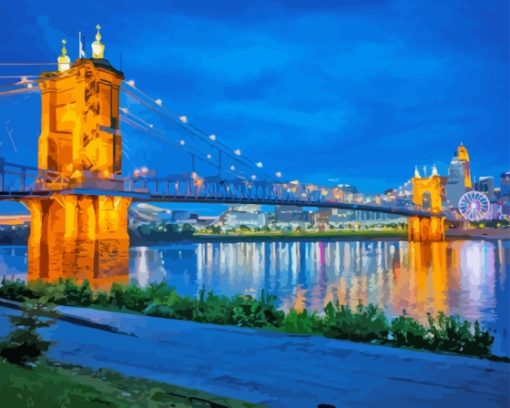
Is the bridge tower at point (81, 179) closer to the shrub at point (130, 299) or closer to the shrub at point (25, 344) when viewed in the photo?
the shrub at point (130, 299)

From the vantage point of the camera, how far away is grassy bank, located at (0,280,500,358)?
25.9ft

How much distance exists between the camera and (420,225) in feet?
310

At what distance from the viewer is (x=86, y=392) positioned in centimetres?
518

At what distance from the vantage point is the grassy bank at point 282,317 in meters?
7.91

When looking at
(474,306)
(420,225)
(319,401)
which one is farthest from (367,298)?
(420,225)

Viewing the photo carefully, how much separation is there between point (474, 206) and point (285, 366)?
99.4m

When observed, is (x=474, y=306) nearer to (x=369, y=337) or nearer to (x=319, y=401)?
(x=369, y=337)

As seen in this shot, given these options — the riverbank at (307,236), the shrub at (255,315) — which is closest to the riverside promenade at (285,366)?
the shrub at (255,315)

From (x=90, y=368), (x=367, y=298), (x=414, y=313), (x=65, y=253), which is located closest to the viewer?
(x=90, y=368)

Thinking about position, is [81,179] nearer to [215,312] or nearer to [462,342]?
[215,312]

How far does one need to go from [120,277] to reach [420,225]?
7065 centimetres

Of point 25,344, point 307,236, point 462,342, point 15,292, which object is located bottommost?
point 462,342

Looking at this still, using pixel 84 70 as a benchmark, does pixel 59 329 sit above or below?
below

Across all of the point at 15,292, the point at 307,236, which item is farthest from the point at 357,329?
the point at 307,236
